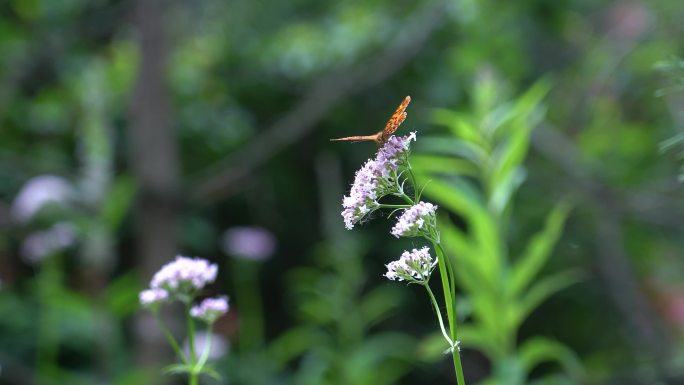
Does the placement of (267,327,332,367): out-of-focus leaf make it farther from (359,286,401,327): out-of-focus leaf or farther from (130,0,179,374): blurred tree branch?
(130,0,179,374): blurred tree branch

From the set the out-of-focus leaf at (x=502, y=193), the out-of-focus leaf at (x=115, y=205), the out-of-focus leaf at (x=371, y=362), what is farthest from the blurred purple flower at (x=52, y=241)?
the out-of-focus leaf at (x=502, y=193)

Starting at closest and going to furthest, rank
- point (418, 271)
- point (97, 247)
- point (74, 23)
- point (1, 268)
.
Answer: point (418, 271) < point (97, 247) < point (1, 268) < point (74, 23)

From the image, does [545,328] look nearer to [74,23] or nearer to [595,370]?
[595,370]

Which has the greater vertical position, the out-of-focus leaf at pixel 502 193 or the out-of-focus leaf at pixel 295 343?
the out-of-focus leaf at pixel 295 343

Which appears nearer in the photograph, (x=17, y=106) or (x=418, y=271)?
(x=418, y=271)

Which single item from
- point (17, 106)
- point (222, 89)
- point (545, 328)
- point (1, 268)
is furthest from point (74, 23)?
point (545, 328)

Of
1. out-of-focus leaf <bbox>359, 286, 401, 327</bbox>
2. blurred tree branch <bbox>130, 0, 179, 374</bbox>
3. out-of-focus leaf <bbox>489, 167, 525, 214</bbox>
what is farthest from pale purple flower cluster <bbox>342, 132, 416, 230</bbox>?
blurred tree branch <bbox>130, 0, 179, 374</bbox>

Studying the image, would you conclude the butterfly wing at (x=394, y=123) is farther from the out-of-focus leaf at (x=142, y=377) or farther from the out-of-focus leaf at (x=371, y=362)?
the out-of-focus leaf at (x=142, y=377)
